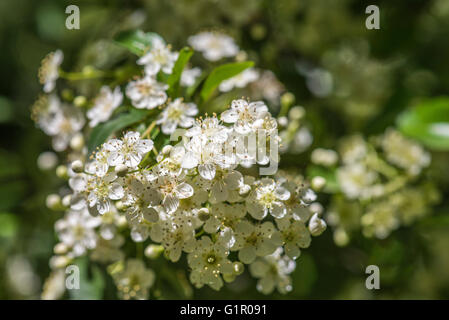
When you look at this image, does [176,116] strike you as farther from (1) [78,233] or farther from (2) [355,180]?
(2) [355,180]

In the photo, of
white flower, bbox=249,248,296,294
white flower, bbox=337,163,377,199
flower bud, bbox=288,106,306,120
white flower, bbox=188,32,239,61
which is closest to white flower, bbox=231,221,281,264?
white flower, bbox=249,248,296,294

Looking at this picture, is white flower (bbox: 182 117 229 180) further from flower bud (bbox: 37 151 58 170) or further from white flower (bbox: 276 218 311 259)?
flower bud (bbox: 37 151 58 170)

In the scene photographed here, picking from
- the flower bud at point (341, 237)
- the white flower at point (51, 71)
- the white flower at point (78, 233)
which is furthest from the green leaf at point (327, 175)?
the white flower at point (51, 71)

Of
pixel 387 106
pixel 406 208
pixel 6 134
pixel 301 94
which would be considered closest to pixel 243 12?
pixel 301 94

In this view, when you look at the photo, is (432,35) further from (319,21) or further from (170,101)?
(170,101)

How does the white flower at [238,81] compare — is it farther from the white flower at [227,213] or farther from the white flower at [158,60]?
the white flower at [227,213]

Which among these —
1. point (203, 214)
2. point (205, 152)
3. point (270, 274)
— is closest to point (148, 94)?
point (205, 152)
